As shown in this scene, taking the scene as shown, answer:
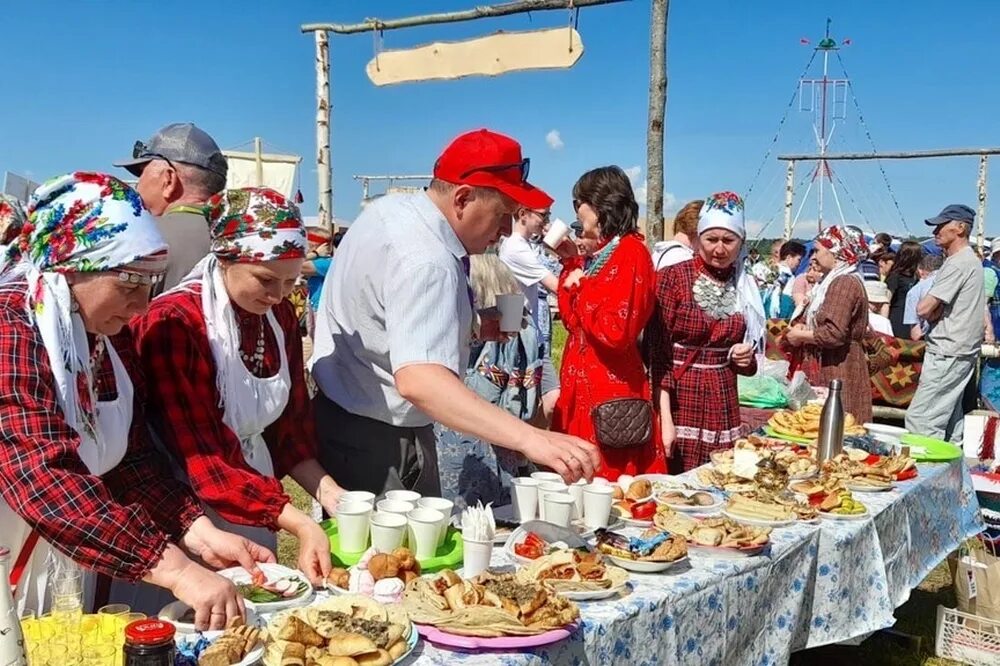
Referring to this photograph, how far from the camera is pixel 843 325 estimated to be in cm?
472

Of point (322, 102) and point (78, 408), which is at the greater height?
point (322, 102)

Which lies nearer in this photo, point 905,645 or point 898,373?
point 905,645

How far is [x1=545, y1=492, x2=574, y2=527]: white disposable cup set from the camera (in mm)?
2141

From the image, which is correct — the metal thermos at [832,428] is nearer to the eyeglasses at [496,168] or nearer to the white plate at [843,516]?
the white plate at [843,516]

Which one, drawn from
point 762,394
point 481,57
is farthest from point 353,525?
point 481,57

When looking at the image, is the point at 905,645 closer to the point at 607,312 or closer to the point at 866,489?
the point at 866,489

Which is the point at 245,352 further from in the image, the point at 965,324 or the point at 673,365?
the point at 965,324

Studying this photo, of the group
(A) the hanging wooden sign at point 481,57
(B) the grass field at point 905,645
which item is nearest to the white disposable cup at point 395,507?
(B) the grass field at point 905,645

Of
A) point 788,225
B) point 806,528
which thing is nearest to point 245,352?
point 806,528

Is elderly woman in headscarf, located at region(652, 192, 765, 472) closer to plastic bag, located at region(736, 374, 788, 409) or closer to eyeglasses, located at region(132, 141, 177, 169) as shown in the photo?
plastic bag, located at region(736, 374, 788, 409)

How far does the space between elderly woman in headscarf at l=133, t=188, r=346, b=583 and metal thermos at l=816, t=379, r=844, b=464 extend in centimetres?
197

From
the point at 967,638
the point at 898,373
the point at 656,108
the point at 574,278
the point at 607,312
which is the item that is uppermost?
the point at 656,108

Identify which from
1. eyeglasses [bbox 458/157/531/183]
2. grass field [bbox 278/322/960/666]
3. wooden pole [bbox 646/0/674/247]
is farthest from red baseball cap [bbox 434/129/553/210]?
wooden pole [bbox 646/0/674/247]

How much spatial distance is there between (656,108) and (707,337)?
7.87ft
